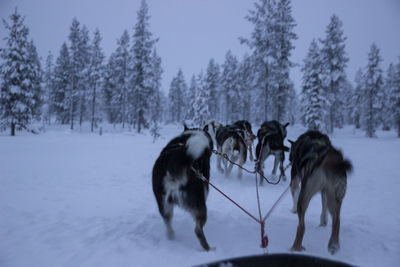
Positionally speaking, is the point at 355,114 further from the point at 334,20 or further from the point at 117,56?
the point at 117,56

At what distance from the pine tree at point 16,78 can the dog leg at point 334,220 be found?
2638 centimetres

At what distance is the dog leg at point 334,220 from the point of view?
2.62 metres

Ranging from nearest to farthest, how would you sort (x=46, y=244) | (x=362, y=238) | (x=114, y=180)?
(x=46, y=244), (x=362, y=238), (x=114, y=180)

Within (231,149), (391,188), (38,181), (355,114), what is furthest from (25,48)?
(355,114)

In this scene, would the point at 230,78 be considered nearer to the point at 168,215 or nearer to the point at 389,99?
the point at 389,99

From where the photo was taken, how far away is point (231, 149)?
6.77 m

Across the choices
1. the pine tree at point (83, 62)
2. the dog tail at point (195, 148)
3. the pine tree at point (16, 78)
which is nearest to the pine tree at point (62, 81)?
the pine tree at point (83, 62)

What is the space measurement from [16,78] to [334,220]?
2766 centimetres

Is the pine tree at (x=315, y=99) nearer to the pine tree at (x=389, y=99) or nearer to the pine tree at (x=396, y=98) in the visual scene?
the pine tree at (x=396, y=98)

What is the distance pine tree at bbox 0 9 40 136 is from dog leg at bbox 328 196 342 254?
86.6ft

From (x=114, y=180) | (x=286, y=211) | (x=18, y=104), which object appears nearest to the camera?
(x=286, y=211)

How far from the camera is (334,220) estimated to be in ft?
8.64

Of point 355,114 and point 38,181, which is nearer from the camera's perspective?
point 38,181

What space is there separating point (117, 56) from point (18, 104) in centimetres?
1811
